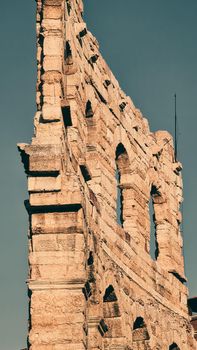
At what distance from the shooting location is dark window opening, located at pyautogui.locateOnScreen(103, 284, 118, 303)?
20234 millimetres

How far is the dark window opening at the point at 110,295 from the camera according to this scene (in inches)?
797

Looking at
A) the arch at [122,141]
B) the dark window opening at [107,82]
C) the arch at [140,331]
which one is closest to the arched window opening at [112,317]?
the arch at [140,331]

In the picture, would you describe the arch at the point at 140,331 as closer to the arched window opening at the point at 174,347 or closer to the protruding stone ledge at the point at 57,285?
the arched window opening at the point at 174,347

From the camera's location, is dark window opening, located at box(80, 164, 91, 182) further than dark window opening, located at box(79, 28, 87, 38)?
No

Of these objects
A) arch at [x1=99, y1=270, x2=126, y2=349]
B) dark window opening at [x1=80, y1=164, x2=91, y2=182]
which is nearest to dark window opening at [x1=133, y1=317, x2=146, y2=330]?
arch at [x1=99, y1=270, x2=126, y2=349]

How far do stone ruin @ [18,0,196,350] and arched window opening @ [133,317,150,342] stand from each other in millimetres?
20

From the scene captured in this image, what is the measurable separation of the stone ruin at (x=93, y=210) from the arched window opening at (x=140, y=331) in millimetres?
20

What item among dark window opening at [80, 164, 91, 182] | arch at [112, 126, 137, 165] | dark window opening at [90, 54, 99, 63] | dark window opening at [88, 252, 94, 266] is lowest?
dark window opening at [88, 252, 94, 266]

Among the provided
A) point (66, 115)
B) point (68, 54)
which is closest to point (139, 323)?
point (66, 115)

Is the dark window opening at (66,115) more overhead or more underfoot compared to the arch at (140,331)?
more overhead

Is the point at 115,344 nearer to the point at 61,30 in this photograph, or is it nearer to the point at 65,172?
the point at 65,172

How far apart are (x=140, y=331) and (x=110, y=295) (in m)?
1.94

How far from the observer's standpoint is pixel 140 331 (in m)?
21.9

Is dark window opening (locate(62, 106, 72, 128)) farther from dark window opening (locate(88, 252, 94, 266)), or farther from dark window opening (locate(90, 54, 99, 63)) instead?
dark window opening (locate(90, 54, 99, 63))
